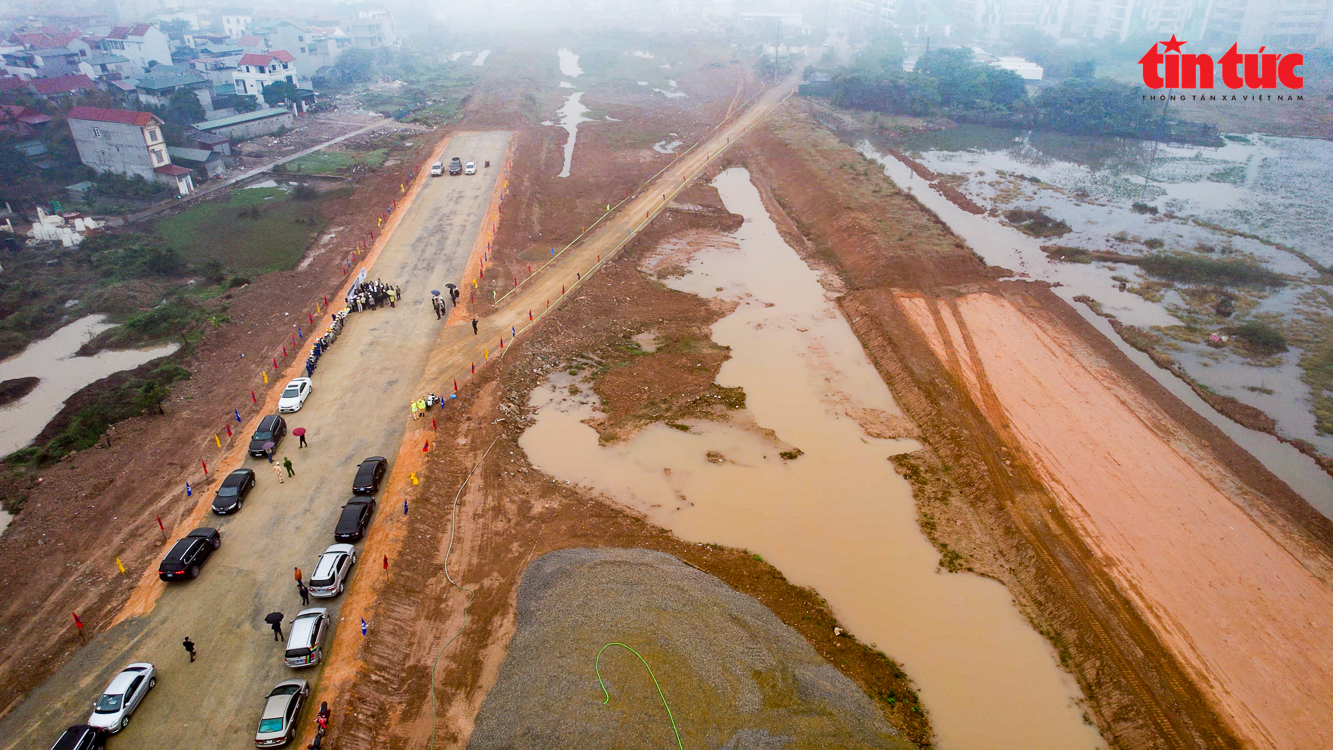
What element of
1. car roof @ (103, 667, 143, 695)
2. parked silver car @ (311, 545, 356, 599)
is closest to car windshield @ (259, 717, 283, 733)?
car roof @ (103, 667, 143, 695)

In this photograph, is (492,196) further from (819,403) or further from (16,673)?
(16,673)

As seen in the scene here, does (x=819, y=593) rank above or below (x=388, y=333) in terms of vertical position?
below

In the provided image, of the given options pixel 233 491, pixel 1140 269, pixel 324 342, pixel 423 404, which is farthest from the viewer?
pixel 1140 269

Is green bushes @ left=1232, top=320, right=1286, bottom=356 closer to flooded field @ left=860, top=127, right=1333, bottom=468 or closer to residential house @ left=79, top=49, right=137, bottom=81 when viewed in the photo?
flooded field @ left=860, top=127, right=1333, bottom=468

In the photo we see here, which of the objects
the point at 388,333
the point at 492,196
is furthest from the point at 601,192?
the point at 388,333

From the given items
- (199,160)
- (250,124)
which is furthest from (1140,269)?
(250,124)

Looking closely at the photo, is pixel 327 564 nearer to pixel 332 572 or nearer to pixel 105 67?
pixel 332 572
